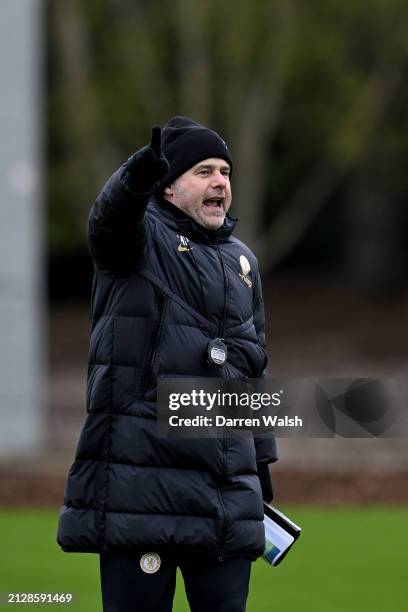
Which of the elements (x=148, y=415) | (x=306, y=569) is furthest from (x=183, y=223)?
(x=306, y=569)

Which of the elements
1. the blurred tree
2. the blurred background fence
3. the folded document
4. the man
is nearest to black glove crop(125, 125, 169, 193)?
the man

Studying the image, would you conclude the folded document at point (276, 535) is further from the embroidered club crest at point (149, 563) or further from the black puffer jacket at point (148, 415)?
the embroidered club crest at point (149, 563)

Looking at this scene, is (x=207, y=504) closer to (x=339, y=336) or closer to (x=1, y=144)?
(x=1, y=144)

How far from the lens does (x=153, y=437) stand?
13.8 feet

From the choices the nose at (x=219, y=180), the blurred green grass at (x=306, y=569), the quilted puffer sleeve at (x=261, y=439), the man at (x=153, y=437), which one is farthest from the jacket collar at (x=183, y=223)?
the blurred green grass at (x=306, y=569)

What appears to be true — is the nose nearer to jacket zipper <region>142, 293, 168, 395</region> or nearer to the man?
the man

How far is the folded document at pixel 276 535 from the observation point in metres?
4.60

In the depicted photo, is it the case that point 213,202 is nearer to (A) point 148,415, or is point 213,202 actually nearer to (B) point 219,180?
(B) point 219,180

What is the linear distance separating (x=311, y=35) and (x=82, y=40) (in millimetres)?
3429

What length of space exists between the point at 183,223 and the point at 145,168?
0.38m

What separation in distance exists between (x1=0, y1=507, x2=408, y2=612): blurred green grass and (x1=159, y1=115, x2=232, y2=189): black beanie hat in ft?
9.87

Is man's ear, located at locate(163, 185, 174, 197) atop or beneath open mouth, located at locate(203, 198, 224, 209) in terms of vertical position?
atop

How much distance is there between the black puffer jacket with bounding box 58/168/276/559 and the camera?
13.8 ft

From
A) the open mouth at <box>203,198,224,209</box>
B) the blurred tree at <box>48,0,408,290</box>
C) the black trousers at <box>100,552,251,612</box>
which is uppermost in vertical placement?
the blurred tree at <box>48,0,408,290</box>
